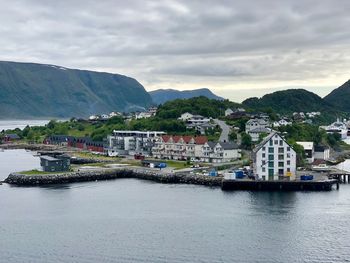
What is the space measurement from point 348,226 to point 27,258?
11.9 metres

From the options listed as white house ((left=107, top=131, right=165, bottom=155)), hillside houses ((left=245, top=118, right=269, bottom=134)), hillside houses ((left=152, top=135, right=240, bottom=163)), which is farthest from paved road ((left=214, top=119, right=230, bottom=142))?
white house ((left=107, top=131, right=165, bottom=155))

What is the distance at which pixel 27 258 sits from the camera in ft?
59.1

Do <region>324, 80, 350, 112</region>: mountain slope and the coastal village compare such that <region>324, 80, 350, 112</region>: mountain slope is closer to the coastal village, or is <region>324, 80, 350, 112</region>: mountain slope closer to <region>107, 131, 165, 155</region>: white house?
the coastal village

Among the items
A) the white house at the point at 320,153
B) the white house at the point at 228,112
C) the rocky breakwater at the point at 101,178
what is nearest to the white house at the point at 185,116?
the white house at the point at 228,112

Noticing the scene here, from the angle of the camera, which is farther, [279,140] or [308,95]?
[308,95]

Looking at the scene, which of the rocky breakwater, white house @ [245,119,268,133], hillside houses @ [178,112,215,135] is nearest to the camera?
the rocky breakwater

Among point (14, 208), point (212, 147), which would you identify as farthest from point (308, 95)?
point (14, 208)

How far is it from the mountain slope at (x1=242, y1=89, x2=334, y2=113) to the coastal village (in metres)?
34.0

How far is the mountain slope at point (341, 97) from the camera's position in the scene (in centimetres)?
13435

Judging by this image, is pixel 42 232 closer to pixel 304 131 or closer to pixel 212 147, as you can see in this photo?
pixel 212 147

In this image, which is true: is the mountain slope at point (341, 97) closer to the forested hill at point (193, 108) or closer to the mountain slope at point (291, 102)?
the mountain slope at point (291, 102)

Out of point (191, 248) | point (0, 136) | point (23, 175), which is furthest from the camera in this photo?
point (0, 136)

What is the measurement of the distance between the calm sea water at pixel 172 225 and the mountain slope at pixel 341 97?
108 m

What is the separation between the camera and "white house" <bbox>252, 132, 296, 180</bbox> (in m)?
31.6
